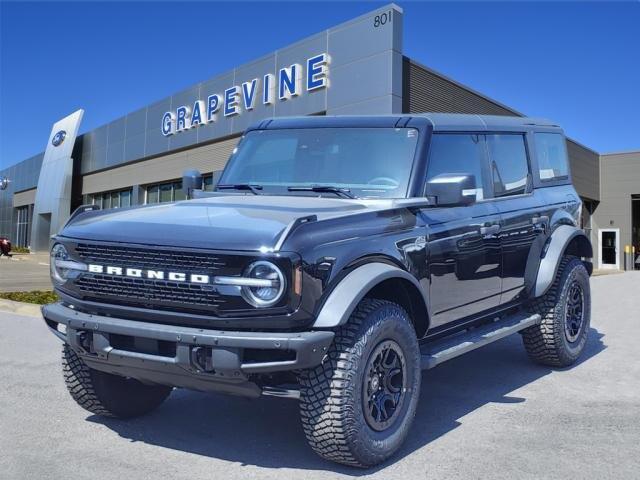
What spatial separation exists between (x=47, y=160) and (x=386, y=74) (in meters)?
33.7

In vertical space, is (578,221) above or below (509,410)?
above

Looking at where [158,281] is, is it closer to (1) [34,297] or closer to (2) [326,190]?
(2) [326,190]

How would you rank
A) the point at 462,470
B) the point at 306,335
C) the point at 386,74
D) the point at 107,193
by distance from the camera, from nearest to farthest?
the point at 306,335
the point at 462,470
the point at 386,74
the point at 107,193

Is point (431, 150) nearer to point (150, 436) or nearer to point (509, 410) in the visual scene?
point (509, 410)

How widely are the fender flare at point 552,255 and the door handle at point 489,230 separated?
796mm

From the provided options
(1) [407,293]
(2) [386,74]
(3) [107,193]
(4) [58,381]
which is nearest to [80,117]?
(3) [107,193]

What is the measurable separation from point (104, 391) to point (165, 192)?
25.6m

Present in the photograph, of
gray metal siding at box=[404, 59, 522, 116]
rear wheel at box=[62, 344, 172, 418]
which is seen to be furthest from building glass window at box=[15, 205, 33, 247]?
rear wheel at box=[62, 344, 172, 418]

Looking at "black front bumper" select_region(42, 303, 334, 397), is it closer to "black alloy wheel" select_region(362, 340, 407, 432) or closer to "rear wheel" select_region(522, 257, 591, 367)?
"black alloy wheel" select_region(362, 340, 407, 432)

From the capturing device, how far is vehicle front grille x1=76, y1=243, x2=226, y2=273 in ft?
10.0

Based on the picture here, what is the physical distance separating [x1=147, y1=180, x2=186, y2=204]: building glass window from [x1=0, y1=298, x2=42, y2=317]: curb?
16.3 metres

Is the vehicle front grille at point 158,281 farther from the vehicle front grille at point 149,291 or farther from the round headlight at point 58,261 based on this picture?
the round headlight at point 58,261

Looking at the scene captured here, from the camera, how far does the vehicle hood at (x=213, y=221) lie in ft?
10.1

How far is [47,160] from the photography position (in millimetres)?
42625
